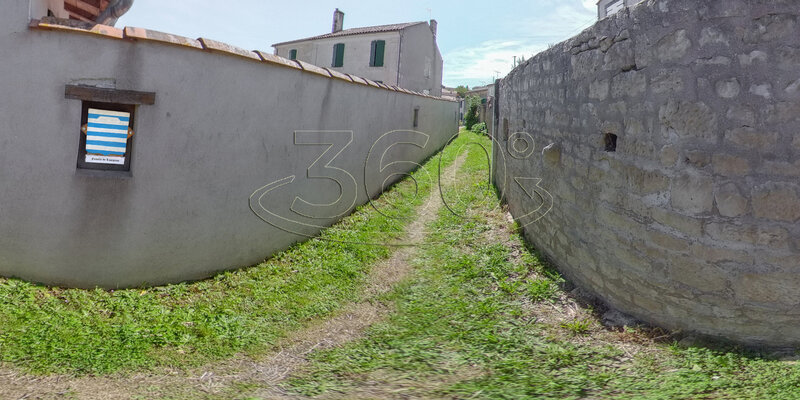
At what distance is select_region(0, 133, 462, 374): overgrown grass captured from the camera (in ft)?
10.9

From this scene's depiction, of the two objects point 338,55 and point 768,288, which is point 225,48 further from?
point 338,55

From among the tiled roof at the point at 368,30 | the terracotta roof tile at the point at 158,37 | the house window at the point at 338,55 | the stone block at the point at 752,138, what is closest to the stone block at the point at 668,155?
the stone block at the point at 752,138

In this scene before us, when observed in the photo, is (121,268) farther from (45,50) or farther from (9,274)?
(45,50)

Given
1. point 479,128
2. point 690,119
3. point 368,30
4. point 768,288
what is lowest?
point 768,288

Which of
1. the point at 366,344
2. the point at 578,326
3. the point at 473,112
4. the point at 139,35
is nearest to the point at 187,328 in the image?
the point at 366,344

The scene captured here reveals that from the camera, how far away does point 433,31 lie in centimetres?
2439

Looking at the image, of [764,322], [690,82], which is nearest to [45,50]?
[690,82]

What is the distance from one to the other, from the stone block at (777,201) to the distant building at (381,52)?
1804 cm

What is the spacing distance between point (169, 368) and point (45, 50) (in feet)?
9.53

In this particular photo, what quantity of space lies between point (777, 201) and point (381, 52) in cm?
1912

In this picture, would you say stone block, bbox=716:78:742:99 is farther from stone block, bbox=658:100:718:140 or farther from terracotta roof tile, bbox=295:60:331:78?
terracotta roof tile, bbox=295:60:331:78

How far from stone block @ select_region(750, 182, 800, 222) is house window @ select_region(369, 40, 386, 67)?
1896cm

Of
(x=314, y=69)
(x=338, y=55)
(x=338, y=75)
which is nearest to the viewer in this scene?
(x=314, y=69)

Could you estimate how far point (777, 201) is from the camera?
3.03 m
